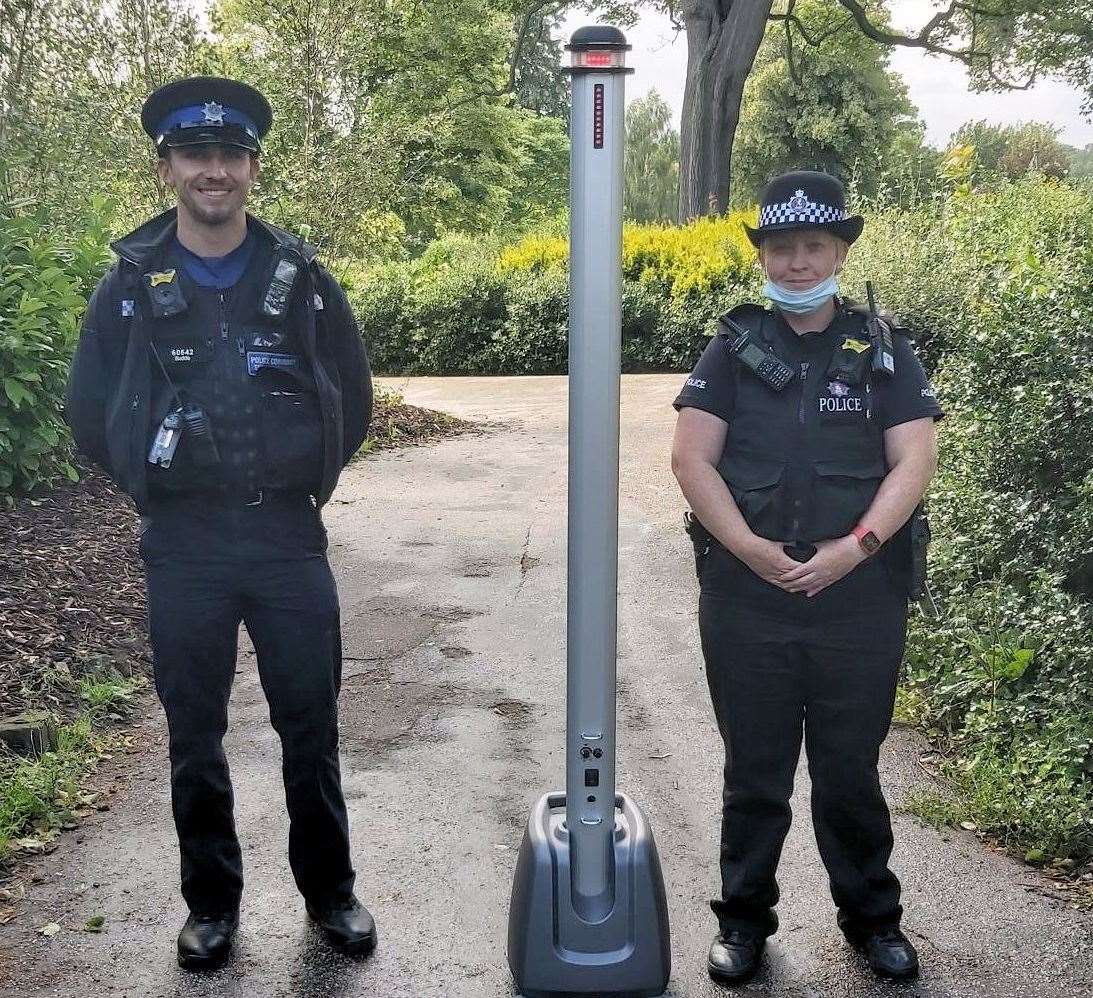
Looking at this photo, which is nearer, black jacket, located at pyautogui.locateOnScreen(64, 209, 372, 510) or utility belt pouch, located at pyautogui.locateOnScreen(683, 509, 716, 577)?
black jacket, located at pyautogui.locateOnScreen(64, 209, 372, 510)

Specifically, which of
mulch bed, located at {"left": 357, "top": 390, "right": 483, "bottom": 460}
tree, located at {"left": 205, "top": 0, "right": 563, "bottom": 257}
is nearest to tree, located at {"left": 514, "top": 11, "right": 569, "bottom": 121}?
tree, located at {"left": 205, "top": 0, "right": 563, "bottom": 257}

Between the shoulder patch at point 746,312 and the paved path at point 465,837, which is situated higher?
the shoulder patch at point 746,312

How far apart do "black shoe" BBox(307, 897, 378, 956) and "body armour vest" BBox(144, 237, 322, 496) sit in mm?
1217

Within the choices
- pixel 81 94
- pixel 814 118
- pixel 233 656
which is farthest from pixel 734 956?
pixel 814 118

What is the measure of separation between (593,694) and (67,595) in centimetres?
403

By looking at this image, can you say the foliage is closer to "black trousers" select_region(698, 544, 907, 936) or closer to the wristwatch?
"black trousers" select_region(698, 544, 907, 936)

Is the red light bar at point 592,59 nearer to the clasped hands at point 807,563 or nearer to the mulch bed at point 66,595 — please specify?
the clasped hands at point 807,563

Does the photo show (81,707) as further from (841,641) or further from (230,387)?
(841,641)

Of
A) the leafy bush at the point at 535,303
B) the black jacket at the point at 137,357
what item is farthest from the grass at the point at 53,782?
the leafy bush at the point at 535,303

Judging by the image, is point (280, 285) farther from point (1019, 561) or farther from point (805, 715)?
point (1019, 561)

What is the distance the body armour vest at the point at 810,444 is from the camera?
318cm

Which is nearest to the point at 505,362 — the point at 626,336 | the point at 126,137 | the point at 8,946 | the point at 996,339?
the point at 626,336

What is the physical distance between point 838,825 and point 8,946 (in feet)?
7.55

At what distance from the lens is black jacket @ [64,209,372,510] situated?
10.6ft
